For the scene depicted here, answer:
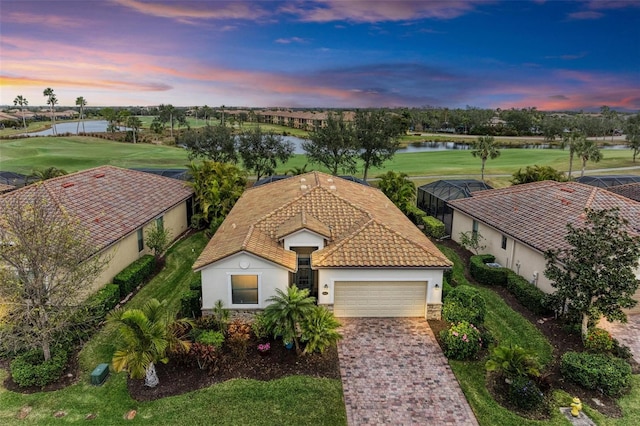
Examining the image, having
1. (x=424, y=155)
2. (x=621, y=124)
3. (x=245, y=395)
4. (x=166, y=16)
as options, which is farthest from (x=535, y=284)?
(x=621, y=124)

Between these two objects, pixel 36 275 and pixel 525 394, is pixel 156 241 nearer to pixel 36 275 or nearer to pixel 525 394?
pixel 36 275

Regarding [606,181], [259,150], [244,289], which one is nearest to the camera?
[244,289]

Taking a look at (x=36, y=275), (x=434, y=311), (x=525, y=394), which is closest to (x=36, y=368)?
(x=36, y=275)

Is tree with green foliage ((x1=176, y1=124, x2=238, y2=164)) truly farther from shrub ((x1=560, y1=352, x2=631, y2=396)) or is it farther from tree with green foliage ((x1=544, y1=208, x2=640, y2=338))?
shrub ((x1=560, y1=352, x2=631, y2=396))

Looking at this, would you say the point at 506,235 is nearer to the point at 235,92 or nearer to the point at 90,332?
the point at 90,332

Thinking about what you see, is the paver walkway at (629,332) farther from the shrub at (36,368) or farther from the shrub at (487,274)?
the shrub at (36,368)

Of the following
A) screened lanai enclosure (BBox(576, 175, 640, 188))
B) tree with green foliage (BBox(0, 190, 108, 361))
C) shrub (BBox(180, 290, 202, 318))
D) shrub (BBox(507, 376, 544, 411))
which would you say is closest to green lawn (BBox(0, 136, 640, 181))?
screened lanai enclosure (BBox(576, 175, 640, 188))

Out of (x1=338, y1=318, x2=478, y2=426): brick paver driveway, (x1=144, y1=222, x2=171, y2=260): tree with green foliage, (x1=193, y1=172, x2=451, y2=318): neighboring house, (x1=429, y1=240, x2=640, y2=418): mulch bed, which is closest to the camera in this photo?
(x1=338, y1=318, x2=478, y2=426): brick paver driveway
